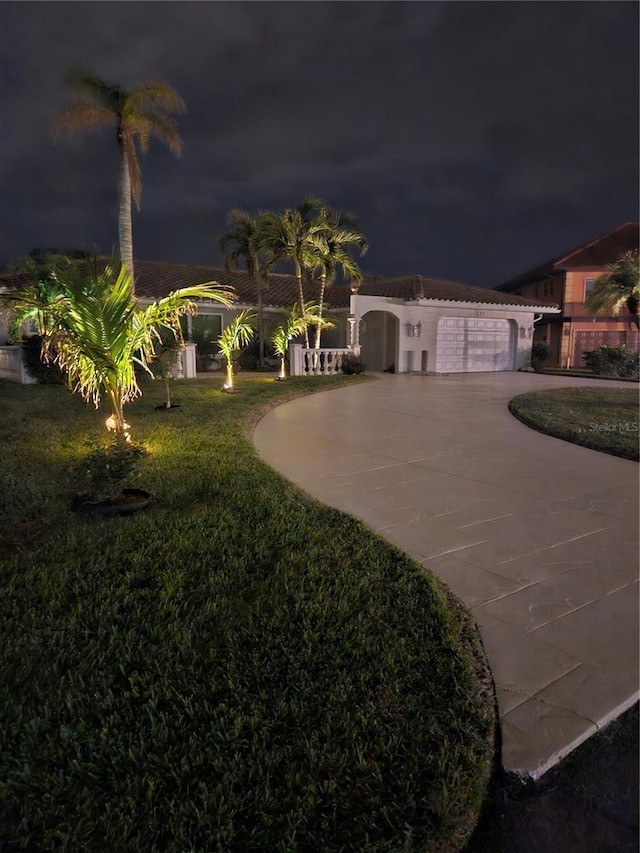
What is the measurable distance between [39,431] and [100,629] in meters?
6.21

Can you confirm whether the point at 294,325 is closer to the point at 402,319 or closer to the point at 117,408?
the point at 402,319

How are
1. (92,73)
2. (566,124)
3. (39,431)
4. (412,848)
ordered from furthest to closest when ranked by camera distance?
1. (92,73)
2. (566,124)
3. (39,431)
4. (412,848)

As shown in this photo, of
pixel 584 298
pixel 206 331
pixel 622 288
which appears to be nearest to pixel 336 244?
pixel 206 331

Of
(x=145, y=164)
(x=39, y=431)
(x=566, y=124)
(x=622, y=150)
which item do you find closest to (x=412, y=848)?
(x=39, y=431)

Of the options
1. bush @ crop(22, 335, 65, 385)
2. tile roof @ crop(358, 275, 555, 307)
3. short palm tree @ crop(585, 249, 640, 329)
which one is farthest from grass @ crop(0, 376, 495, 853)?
short palm tree @ crop(585, 249, 640, 329)

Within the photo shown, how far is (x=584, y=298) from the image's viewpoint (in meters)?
29.0

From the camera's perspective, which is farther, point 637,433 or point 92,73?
point 92,73

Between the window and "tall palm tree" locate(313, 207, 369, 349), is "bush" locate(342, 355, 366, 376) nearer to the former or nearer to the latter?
"tall palm tree" locate(313, 207, 369, 349)

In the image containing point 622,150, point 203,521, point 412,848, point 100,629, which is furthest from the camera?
point 622,150

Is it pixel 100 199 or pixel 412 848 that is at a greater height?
pixel 100 199

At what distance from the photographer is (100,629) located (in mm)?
2605

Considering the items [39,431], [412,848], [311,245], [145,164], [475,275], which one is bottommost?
[412,848]

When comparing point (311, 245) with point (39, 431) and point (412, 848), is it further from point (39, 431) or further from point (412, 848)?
point (412, 848)

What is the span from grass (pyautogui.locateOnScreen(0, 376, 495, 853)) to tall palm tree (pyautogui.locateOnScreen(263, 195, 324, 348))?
47.7ft
